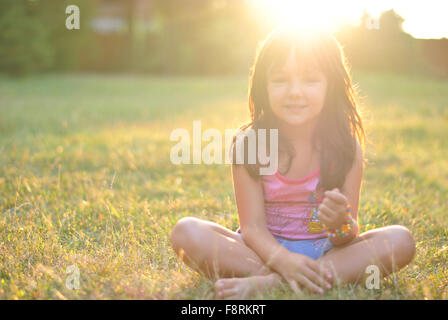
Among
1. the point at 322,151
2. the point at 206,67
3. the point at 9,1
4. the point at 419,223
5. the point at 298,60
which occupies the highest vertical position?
the point at 9,1

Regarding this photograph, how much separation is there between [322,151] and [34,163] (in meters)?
3.00

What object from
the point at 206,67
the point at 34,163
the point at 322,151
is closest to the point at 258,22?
the point at 206,67

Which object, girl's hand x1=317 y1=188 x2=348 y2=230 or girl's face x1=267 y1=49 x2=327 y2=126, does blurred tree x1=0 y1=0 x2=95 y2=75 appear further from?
girl's hand x1=317 y1=188 x2=348 y2=230

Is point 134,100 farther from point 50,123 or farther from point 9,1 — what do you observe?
point 9,1

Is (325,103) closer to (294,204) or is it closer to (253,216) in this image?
(294,204)

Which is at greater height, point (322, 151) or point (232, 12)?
point (232, 12)

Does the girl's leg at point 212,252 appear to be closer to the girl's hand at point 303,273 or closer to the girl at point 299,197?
the girl at point 299,197

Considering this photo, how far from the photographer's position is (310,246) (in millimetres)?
2189

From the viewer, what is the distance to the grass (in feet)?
6.57

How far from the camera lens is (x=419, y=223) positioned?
2959 millimetres

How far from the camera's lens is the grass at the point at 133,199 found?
200 centimetres

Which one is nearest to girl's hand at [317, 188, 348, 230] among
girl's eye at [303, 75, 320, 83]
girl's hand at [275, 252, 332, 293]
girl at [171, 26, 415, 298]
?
girl at [171, 26, 415, 298]

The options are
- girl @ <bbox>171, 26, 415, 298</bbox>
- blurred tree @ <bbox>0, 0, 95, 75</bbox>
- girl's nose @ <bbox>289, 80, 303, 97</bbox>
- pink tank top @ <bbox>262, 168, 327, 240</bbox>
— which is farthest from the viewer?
blurred tree @ <bbox>0, 0, 95, 75</bbox>

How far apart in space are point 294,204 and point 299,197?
1.7 inches
